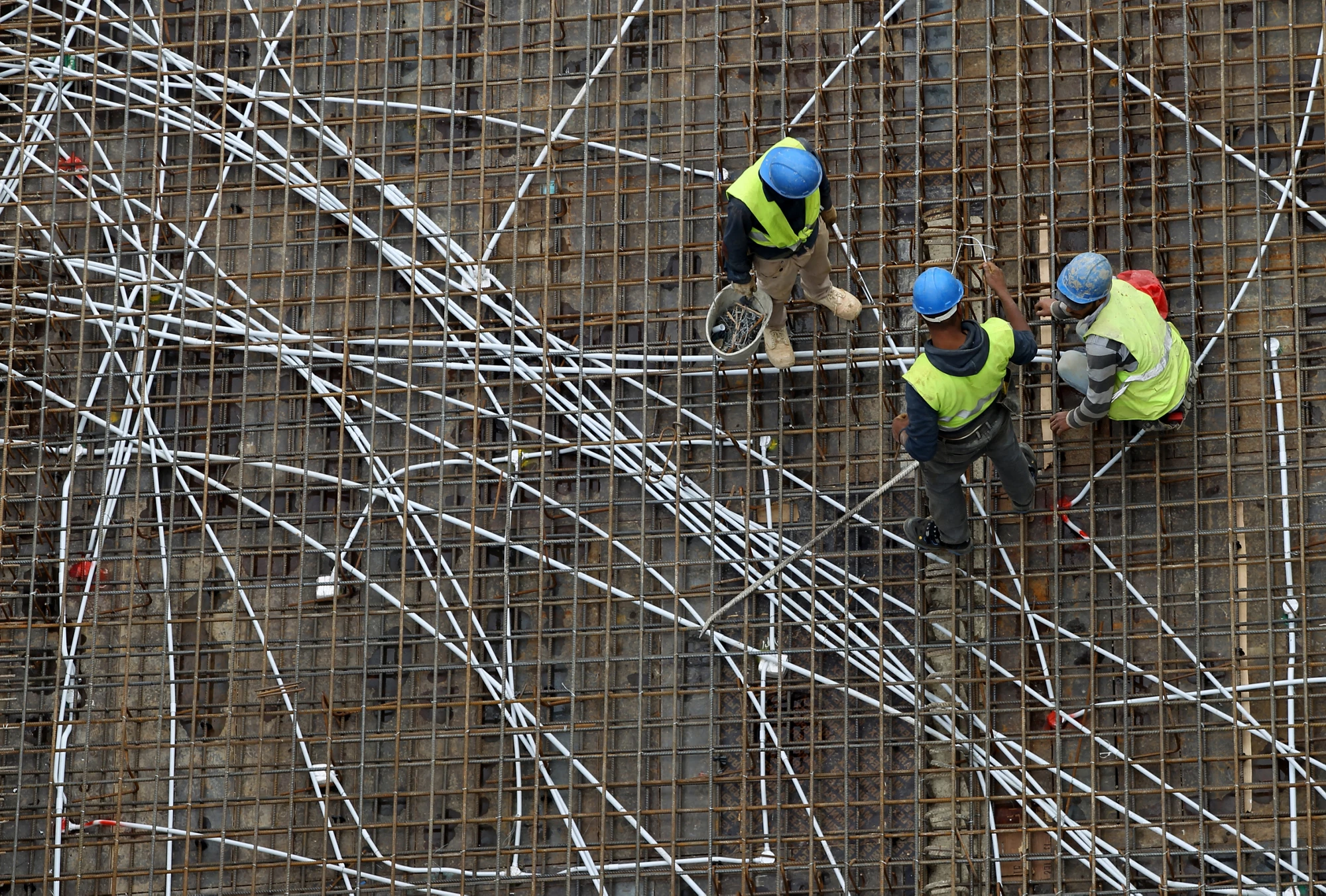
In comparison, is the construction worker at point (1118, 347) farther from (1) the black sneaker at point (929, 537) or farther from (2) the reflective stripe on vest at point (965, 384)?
(1) the black sneaker at point (929, 537)

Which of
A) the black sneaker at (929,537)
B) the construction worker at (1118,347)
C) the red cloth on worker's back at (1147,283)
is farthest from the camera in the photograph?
the black sneaker at (929,537)

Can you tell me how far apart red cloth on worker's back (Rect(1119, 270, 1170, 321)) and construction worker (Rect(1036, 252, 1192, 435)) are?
0.52 ft

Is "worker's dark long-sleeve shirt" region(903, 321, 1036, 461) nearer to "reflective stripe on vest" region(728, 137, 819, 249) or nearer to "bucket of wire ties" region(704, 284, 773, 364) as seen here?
"reflective stripe on vest" region(728, 137, 819, 249)

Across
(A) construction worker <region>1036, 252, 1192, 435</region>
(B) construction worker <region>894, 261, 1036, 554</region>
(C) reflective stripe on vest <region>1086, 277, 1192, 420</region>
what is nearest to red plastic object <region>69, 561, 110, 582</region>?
(B) construction worker <region>894, 261, 1036, 554</region>

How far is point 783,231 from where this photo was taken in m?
8.35

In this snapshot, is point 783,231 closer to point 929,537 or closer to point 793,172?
point 793,172

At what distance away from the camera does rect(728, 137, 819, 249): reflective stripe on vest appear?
8.24 metres

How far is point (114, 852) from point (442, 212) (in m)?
4.68

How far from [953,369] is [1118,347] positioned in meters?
1.09

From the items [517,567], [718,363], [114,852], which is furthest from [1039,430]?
[114,852]

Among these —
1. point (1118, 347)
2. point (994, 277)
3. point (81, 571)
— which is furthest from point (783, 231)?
point (81, 571)

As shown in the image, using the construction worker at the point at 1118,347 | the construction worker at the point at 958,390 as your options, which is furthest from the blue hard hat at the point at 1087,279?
the construction worker at the point at 958,390

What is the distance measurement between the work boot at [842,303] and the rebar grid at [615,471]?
32cm

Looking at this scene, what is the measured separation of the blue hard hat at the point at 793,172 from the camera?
802 cm
